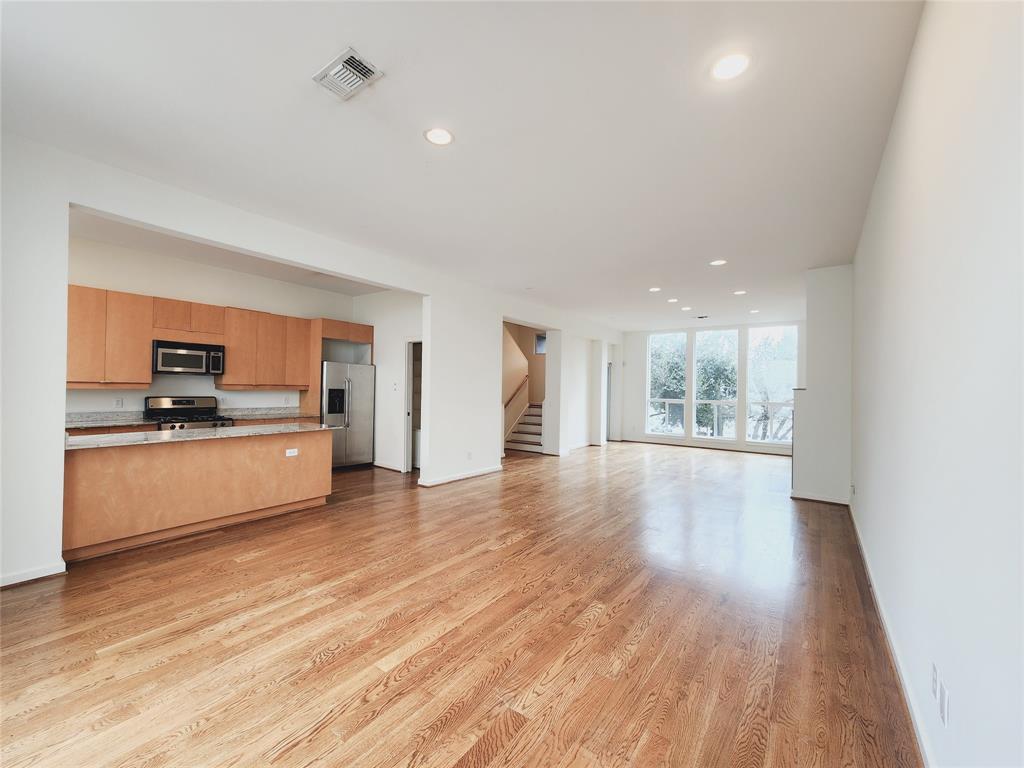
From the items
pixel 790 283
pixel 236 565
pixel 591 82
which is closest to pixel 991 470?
pixel 591 82

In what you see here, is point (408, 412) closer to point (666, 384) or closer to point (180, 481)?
point (180, 481)

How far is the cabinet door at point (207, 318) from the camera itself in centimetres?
552

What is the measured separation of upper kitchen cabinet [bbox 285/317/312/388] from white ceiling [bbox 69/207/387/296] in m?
0.68

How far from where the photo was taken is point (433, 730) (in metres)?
1.66

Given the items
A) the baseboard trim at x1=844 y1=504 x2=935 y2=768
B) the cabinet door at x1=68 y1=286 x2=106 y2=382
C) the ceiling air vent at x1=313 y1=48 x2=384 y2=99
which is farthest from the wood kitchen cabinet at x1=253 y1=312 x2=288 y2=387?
the baseboard trim at x1=844 y1=504 x2=935 y2=768

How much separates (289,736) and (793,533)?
4205mm

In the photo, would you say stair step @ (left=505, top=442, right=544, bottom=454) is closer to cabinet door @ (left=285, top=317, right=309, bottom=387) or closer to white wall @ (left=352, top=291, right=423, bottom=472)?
white wall @ (left=352, top=291, right=423, bottom=472)

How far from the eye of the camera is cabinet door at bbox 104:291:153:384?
4844 mm

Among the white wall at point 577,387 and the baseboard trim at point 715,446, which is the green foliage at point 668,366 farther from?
the white wall at point 577,387

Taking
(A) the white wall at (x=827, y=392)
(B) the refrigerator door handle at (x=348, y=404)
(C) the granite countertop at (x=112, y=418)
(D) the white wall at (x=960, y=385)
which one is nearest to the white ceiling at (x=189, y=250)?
(B) the refrigerator door handle at (x=348, y=404)

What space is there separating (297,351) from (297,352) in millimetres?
16

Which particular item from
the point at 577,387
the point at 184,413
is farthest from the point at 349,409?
the point at 577,387

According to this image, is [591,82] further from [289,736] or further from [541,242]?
[289,736]

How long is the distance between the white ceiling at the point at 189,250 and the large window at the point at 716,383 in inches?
289
